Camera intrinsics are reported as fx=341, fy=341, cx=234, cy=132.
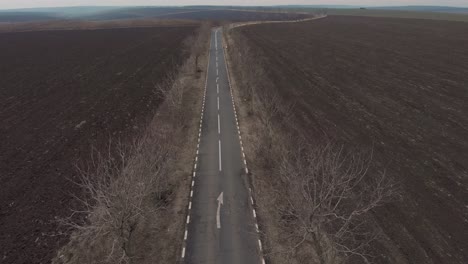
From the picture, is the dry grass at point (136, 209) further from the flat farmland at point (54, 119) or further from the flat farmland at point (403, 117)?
the flat farmland at point (403, 117)

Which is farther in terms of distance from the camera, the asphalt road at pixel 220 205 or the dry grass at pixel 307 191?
the asphalt road at pixel 220 205

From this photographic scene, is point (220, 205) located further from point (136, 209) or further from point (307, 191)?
point (136, 209)

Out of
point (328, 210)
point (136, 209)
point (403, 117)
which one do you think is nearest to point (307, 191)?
point (328, 210)

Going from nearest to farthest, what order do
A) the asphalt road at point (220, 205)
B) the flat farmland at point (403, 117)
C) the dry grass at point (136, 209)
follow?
the dry grass at point (136, 209) < the asphalt road at point (220, 205) < the flat farmland at point (403, 117)

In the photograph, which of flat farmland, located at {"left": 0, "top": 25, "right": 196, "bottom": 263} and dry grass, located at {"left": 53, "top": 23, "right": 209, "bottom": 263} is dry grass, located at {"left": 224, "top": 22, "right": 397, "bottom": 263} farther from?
flat farmland, located at {"left": 0, "top": 25, "right": 196, "bottom": 263}

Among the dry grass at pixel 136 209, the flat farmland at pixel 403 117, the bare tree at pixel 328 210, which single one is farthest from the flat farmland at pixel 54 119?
the flat farmland at pixel 403 117

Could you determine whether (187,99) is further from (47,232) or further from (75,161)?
(47,232)

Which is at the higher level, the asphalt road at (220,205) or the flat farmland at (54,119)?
the flat farmland at (54,119)
